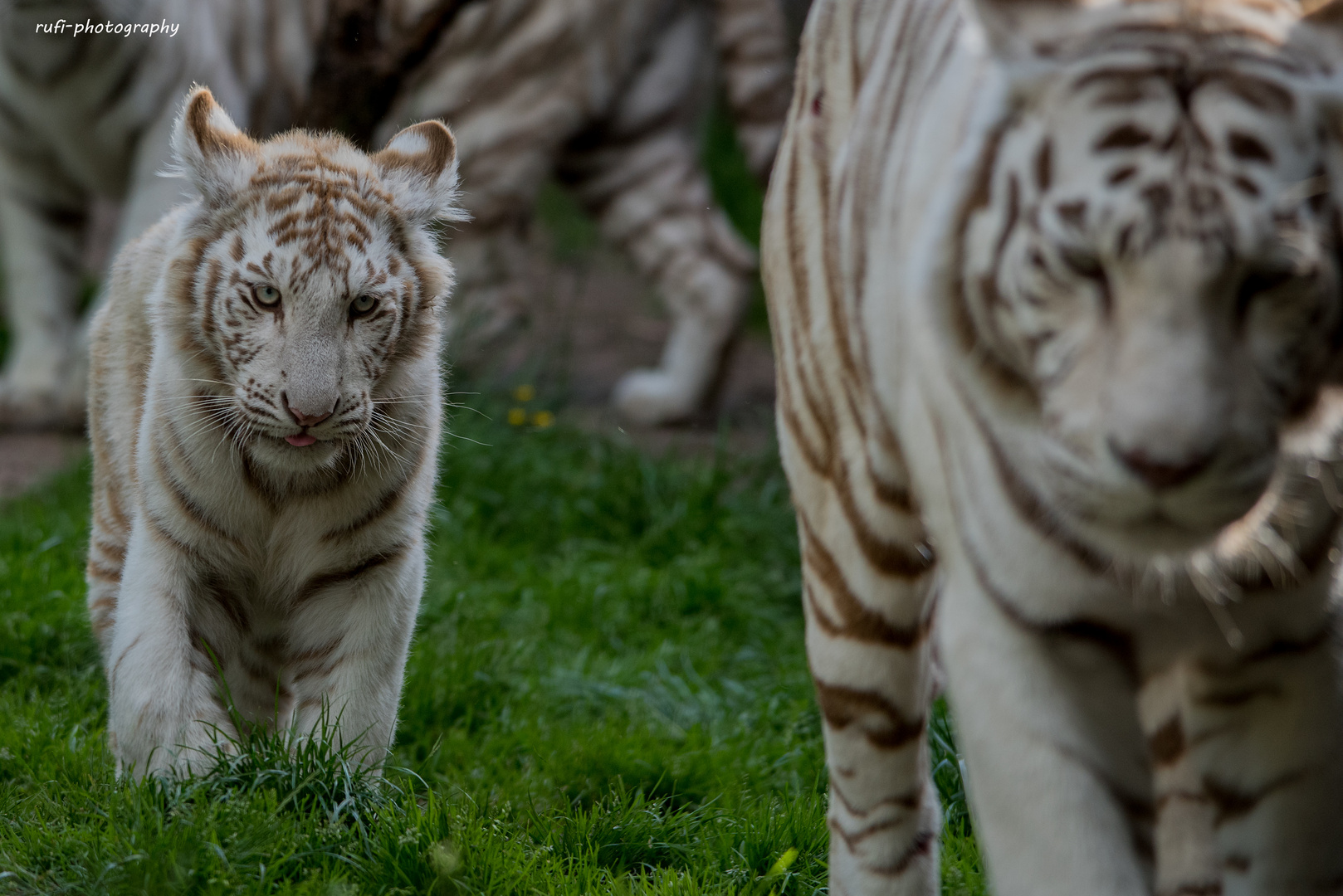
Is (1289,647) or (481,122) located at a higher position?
(481,122)

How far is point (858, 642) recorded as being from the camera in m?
2.26

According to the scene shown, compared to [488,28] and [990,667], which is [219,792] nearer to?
[990,667]

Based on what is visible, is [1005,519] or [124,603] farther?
[124,603]

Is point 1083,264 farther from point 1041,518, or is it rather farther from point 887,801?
point 887,801

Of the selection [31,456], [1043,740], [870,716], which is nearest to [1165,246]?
[1043,740]

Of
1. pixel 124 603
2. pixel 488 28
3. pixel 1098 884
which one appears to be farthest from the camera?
pixel 488 28

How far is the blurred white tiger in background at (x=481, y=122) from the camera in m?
5.76

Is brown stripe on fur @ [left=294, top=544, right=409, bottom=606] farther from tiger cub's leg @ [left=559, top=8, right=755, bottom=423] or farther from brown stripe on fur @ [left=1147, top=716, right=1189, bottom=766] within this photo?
tiger cub's leg @ [left=559, top=8, right=755, bottom=423]

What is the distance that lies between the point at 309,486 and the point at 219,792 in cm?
64

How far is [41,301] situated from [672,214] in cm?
267

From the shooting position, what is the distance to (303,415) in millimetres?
2848

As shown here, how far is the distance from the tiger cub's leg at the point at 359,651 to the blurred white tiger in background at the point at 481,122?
2651mm

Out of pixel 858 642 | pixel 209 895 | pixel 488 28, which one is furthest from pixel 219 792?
pixel 488 28

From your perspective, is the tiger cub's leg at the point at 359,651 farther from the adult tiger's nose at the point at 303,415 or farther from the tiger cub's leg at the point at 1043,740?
the tiger cub's leg at the point at 1043,740
